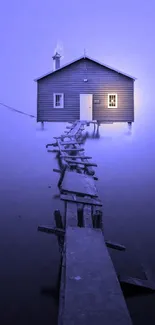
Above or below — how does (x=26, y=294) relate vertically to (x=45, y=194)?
below

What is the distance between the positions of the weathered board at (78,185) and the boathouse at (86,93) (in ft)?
45.8

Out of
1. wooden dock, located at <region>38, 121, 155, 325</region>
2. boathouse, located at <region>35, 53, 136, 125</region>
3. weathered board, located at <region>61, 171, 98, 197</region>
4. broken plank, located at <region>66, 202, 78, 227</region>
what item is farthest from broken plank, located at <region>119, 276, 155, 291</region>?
boathouse, located at <region>35, 53, 136, 125</region>

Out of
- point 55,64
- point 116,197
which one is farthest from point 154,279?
point 55,64

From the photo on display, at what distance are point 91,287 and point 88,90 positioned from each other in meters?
17.8

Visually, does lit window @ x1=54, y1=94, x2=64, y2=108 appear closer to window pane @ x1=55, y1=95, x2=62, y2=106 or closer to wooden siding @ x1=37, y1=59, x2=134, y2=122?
window pane @ x1=55, y1=95, x2=62, y2=106

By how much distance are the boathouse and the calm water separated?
31.5 ft

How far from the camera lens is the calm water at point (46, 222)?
2.71 meters

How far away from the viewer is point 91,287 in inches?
90.9

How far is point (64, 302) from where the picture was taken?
2.14m

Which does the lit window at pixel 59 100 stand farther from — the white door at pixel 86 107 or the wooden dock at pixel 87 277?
the wooden dock at pixel 87 277

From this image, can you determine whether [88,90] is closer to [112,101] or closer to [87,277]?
[112,101]

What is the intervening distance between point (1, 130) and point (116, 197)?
1244cm

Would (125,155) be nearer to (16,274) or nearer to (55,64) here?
(16,274)

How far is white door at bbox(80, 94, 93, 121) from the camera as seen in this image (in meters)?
19.4
